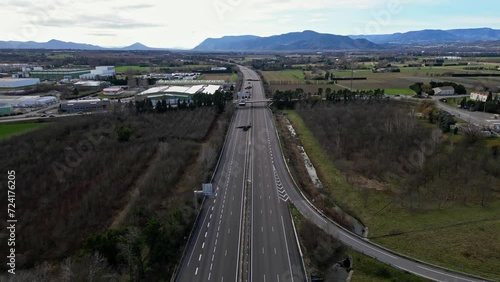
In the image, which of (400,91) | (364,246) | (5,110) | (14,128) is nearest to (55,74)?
(5,110)

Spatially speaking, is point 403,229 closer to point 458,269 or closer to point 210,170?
point 458,269

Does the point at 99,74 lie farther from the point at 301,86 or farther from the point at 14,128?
the point at 14,128

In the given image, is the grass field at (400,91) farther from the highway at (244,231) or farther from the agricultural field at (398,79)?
the highway at (244,231)

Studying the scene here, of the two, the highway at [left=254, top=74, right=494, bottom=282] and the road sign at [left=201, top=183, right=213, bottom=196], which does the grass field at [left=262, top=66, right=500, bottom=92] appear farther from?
the road sign at [left=201, top=183, right=213, bottom=196]

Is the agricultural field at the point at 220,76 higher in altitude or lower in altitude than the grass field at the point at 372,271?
higher

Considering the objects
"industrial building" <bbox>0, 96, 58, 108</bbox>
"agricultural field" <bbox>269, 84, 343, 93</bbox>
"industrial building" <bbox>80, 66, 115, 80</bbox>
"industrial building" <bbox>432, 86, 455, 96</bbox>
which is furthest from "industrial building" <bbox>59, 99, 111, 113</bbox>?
"industrial building" <bbox>432, 86, 455, 96</bbox>

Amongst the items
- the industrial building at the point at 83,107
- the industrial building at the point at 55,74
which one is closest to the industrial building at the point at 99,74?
the industrial building at the point at 55,74

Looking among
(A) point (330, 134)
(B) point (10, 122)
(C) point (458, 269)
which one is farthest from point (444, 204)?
(B) point (10, 122)
